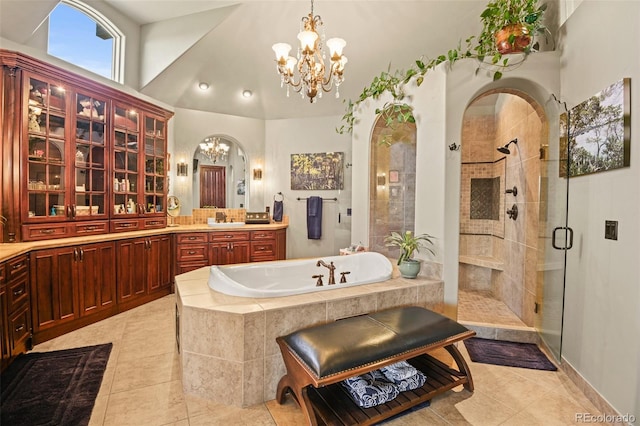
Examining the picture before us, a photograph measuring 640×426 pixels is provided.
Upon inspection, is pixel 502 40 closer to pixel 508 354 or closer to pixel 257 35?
pixel 508 354

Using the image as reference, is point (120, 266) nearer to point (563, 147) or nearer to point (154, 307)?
point (154, 307)

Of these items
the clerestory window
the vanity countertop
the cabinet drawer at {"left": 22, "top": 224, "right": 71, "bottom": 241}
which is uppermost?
the clerestory window

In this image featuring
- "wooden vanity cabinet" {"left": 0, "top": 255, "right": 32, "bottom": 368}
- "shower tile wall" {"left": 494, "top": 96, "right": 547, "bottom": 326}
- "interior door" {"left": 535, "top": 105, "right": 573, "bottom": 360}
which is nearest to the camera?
"wooden vanity cabinet" {"left": 0, "top": 255, "right": 32, "bottom": 368}

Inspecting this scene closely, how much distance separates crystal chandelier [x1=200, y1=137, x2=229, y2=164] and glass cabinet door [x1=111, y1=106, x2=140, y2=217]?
1.32m

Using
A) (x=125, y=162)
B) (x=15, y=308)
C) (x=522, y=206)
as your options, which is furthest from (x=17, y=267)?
(x=522, y=206)

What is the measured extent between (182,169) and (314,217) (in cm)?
220

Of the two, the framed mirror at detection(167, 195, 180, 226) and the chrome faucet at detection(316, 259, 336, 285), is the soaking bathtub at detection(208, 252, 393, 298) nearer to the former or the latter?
the chrome faucet at detection(316, 259, 336, 285)

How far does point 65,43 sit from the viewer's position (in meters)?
3.17

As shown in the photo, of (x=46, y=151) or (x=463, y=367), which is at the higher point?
(x=46, y=151)

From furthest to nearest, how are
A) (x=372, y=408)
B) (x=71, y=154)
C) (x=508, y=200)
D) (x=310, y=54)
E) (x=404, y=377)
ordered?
(x=508, y=200), (x=71, y=154), (x=310, y=54), (x=404, y=377), (x=372, y=408)

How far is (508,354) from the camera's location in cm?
249

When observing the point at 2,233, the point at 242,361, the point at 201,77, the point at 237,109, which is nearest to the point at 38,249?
the point at 2,233

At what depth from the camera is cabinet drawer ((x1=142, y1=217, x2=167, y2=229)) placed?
3.77 m

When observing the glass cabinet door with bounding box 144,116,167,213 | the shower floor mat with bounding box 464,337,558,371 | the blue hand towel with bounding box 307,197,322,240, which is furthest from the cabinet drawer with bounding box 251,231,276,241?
the shower floor mat with bounding box 464,337,558,371
